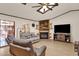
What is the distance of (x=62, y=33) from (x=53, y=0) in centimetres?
110

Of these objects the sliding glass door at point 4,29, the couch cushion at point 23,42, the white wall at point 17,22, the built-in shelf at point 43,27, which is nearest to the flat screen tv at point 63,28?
the built-in shelf at point 43,27

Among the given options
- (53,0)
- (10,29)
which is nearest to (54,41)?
(10,29)

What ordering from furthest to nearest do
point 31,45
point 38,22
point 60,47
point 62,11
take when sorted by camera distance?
1. point 60,47
2. point 31,45
3. point 38,22
4. point 62,11

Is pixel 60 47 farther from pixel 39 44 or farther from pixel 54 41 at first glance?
pixel 39 44

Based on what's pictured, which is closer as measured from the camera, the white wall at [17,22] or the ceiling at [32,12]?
the ceiling at [32,12]

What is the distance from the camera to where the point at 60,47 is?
2.18 meters

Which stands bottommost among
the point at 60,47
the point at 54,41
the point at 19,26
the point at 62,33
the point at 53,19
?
the point at 60,47

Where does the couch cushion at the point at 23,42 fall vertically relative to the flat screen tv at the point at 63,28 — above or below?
below

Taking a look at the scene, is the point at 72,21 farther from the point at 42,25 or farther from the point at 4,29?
the point at 4,29

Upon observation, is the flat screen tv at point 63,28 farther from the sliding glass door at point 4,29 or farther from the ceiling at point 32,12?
the sliding glass door at point 4,29

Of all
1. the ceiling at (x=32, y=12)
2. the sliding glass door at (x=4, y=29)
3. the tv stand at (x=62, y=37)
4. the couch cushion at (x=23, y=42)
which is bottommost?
the couch cushion at (x=23, y=42)

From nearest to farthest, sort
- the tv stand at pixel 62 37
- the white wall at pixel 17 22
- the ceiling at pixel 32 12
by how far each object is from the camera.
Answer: the ceiling at pixel 32 12
the white wall at pixel 17 22
the tv stand at pixel 62 37

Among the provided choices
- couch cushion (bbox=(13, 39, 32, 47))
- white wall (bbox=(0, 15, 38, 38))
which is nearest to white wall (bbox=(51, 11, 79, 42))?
white wall (bbox=(0, 15, 38, 38))

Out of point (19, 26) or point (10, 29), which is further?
point (19, 26)
